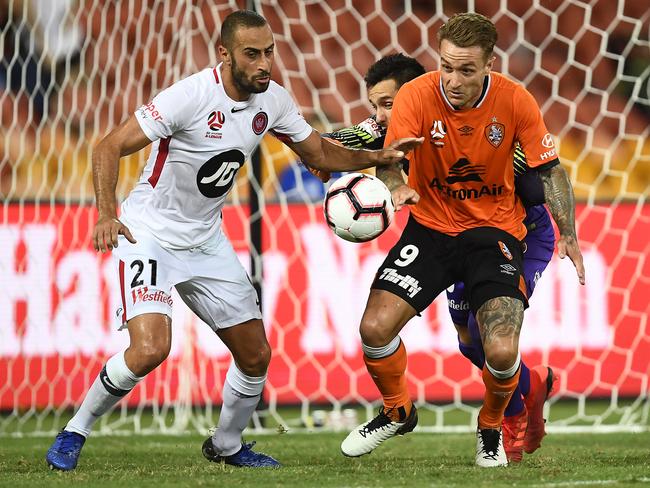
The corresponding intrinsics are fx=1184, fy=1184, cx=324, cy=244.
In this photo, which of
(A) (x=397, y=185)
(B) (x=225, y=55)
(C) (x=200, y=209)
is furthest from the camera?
A: (C) (x=200, y=209)

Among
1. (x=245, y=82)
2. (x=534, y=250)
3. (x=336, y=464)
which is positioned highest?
(x=245, y=82)

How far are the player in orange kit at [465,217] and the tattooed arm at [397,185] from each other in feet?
0.03

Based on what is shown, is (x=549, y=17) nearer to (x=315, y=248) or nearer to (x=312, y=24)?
(x=312, y=24)

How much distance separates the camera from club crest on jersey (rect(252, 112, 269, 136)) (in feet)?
18.4

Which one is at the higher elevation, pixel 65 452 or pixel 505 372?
pixel 505 372

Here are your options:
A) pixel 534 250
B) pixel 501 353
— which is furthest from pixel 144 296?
pixel 534 250

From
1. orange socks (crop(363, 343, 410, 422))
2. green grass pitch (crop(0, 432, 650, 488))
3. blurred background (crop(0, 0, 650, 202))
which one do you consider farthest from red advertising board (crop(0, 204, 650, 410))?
orange socks (crop(363, 343, 410, 422))

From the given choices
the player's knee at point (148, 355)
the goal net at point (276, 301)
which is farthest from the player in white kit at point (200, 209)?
the goal net at point (276, 301)

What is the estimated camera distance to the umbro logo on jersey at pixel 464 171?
213 inches

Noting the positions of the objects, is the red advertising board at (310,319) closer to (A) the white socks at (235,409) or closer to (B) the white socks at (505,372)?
(A) the white socks at (235,409)

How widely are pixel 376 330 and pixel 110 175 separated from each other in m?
1.36

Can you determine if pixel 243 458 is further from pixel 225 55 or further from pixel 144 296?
pixel 225 55

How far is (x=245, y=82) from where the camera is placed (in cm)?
545

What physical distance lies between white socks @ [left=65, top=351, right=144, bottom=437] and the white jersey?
621 millimetres
